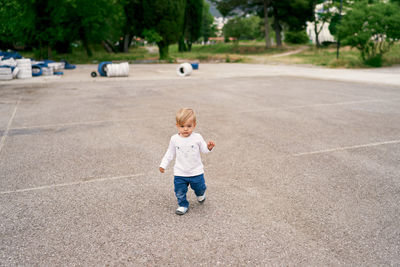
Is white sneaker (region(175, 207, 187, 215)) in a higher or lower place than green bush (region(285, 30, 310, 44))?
lower

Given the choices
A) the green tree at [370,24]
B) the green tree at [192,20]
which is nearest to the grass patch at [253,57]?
the green tree at [370,24]

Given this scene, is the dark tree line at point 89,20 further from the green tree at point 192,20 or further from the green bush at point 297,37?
the green bush at point 297,37

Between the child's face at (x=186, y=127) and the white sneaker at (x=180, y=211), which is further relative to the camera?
the white sneaker at (x=180, y=211)

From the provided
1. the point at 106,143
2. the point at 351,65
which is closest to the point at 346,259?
the point at 106,143

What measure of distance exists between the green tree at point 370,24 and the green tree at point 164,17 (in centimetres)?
1430

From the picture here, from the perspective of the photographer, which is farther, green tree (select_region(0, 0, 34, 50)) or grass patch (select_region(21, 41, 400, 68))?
grass patch (select_region(21, 41, 400, 68))

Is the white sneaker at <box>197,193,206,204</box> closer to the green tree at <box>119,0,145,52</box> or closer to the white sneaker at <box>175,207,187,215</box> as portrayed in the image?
the white sneaker at <box>175,207,187,215</box>

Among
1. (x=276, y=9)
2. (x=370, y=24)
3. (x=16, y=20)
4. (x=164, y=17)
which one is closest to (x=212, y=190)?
(x=370, y=24)

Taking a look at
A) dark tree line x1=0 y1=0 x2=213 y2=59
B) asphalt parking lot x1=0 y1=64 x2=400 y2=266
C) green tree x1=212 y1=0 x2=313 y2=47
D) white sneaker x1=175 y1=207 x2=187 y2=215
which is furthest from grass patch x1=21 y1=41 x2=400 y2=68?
white sneaker x1=175 y1=207 x2=187 y2=215

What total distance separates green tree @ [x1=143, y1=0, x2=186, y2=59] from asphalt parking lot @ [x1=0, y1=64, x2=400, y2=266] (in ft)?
71.4

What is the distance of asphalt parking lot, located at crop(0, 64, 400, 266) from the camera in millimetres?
3171

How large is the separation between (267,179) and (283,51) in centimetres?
4528

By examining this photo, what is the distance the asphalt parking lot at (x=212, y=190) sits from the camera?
3171 mm

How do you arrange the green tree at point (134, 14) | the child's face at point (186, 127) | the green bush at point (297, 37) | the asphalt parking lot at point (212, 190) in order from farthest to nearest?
the green bush at point (297, 37) < the green tree at point (134, 14) < the child's face at point (186, 127) < the asphalt parking lot at point (212, 190)
